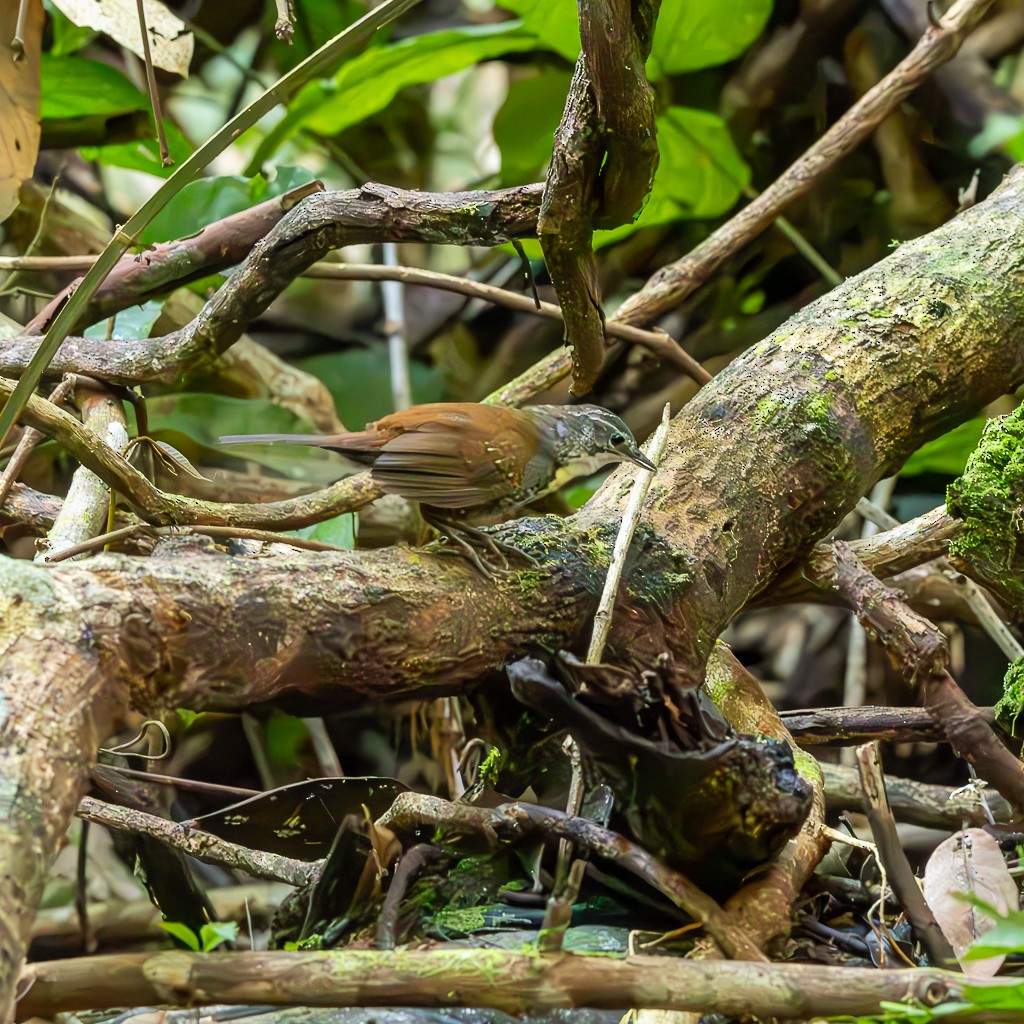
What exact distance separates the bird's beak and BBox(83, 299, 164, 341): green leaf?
5.37 feet

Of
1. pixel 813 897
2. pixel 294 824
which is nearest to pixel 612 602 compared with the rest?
pixel 813 897

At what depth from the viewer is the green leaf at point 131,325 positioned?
308 centimetres

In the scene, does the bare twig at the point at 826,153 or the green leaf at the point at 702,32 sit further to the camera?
the green leaf at the point at 702,32

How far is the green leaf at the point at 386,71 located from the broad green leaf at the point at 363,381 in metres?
0.89

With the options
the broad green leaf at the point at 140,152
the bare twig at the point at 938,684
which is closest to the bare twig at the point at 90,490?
the bare twig at the point at 938,684

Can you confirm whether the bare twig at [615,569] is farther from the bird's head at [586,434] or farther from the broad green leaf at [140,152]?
the broad green leaf at [140,152]

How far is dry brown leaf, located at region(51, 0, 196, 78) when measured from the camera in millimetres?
2898

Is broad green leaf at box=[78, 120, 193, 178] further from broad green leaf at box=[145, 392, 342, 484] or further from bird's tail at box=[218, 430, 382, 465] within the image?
bird's tail at box=[218, 430, 382, 465]

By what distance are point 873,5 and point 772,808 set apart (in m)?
4.06

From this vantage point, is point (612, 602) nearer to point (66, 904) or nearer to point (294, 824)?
point (294, 824)

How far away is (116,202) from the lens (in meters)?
4.82

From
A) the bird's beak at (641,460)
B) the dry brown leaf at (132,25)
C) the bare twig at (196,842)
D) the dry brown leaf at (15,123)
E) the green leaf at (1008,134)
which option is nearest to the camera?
the green leaf at (1008,134)

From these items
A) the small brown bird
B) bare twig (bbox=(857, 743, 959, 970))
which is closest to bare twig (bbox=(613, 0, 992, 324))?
the small brown bird

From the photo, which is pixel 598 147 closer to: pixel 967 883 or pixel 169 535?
pixel 169 535
